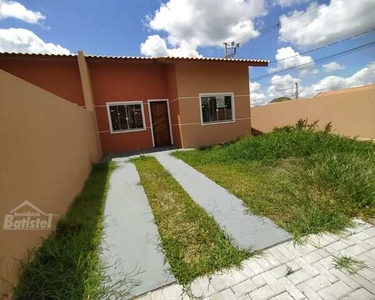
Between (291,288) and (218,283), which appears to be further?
(218,283)

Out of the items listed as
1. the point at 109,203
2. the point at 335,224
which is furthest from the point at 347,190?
the point at 109,203

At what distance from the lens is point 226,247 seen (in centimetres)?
224

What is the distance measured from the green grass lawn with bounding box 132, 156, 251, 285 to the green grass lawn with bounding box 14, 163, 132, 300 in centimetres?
57

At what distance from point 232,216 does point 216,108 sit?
22.6ft

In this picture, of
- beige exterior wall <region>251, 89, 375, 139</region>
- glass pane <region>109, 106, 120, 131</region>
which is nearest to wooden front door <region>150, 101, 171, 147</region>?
Answer: glass pane <region>109, 106, 120, 131</region>

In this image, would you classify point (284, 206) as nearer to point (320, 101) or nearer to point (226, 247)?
point (226, 247)

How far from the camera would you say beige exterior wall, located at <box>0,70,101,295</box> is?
1.78m

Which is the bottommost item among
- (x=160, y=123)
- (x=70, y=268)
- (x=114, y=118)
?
(x=70, y=268)

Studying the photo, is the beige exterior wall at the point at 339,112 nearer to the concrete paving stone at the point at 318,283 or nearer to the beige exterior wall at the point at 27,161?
the concrete paving stone at the point at 318,283

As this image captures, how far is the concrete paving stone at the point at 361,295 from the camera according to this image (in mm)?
1594

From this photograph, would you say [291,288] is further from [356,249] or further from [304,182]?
[304,182]

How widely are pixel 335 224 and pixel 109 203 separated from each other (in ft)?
11.5

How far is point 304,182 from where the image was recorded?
361cm

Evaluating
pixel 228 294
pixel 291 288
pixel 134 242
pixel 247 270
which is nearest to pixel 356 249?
pixel 291 288
